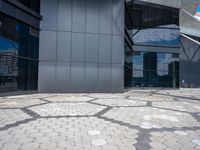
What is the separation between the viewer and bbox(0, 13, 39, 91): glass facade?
460 inches

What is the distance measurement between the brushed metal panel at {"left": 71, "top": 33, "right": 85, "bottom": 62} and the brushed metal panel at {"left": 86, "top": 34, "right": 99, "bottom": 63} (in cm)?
44

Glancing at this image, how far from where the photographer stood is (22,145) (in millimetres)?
3621

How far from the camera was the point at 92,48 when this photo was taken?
15.4 m

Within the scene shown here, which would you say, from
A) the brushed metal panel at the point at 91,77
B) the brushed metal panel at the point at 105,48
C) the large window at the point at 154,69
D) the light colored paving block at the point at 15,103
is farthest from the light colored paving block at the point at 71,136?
the large window at the point at 154,69

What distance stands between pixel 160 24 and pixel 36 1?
17.1 metres

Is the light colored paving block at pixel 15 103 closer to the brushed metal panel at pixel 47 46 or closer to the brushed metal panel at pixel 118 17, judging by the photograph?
the brushed metal panel at pixel 47 46

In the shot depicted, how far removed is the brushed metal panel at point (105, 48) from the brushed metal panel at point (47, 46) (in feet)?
13.2

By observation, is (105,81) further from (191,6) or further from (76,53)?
(191,6)

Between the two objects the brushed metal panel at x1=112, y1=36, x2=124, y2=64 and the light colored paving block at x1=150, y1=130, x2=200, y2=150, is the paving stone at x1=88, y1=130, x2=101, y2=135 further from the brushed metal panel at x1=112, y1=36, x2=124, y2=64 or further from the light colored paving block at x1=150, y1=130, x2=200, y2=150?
the brushed metal panel at x1=112, y1=36, x2=124, y2=64

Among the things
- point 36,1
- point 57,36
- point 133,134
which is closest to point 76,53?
point 57,36

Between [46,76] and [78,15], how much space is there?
19.6 ft

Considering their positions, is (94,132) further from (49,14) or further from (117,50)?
(49,14)

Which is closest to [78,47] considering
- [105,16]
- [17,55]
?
[105,16]

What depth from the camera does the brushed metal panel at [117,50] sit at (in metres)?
15.8
